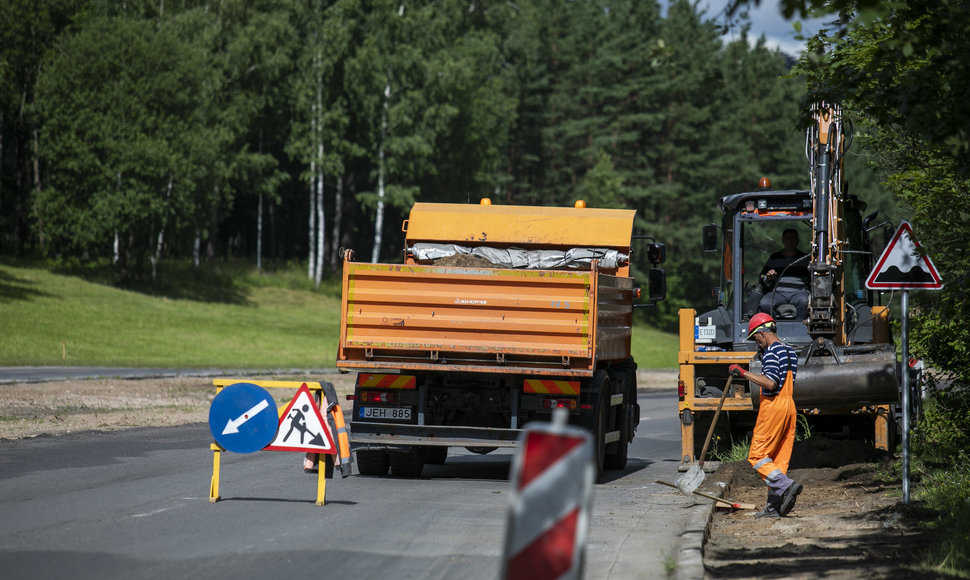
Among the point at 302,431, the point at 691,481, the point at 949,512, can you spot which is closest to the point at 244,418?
the point at 302,431

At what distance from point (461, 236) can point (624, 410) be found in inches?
119

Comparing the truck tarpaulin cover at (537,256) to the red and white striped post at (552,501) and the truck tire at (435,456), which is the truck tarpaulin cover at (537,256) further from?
the red and white striped post at (552,501)

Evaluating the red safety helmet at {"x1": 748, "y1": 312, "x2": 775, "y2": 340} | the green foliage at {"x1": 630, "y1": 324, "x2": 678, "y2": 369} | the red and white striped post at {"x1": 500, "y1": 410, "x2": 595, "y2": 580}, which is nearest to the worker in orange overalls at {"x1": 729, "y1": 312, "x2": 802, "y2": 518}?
the red safety helmet at {"x1": 748, "y1": 312, "x2": 775, "y2": 340}

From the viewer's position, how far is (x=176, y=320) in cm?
4653

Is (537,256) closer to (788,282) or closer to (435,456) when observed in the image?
(435,456)

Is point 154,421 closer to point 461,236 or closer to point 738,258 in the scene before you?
point 461,236

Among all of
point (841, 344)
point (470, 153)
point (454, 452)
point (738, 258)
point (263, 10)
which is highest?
point (263, 10)

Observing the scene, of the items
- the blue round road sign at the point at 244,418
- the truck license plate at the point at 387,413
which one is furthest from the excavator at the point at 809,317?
the blue round road sign at the point at 244,418

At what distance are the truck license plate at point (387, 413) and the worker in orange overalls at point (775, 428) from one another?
3975mm

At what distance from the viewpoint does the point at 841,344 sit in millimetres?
14336

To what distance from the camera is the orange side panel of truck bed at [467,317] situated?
43.0 ft

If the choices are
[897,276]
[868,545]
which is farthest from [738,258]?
[868,545]

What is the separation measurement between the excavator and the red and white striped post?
8.64m

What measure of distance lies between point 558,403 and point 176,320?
35560 mm
